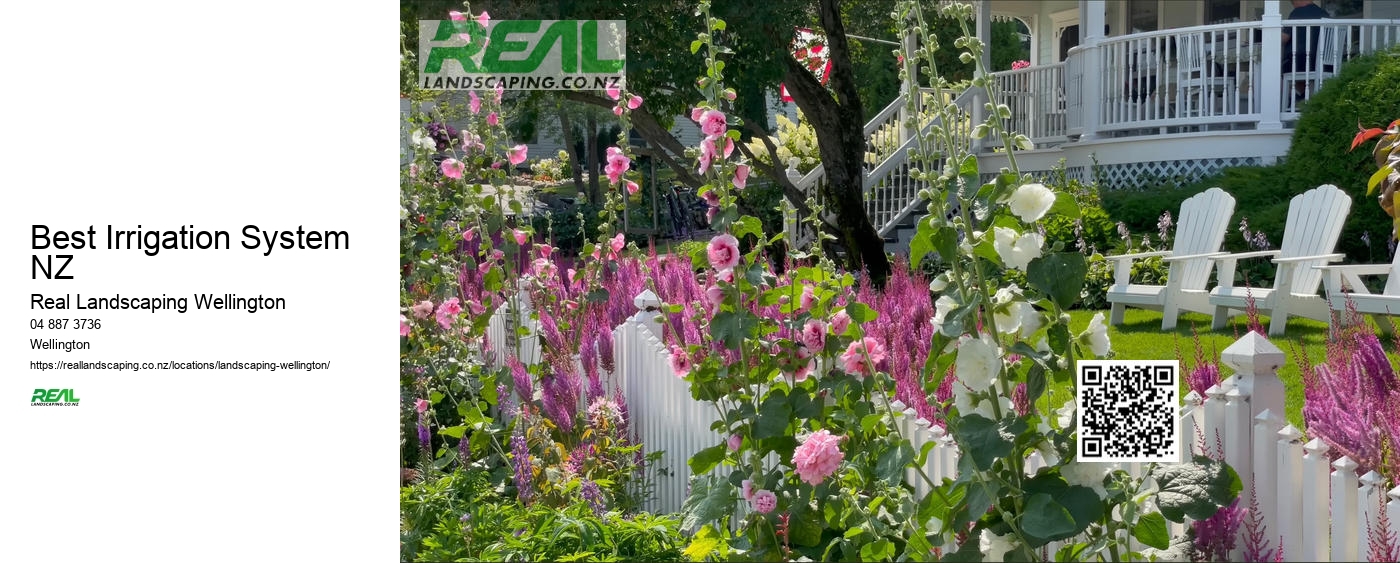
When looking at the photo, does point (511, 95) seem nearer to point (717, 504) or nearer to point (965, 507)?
point (717, 504)

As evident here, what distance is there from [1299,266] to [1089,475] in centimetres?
556

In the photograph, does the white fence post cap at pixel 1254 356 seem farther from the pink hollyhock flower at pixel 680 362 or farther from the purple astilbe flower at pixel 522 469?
the purple astilbe flower at pixel 522 469

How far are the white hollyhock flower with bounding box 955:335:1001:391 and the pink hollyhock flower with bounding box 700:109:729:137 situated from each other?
100 cm

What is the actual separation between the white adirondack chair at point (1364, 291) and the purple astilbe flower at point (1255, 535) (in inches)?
162

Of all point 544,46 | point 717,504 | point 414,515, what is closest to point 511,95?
point 544,46

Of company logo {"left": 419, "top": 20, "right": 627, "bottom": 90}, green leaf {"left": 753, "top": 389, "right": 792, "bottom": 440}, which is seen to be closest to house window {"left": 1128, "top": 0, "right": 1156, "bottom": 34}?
company logo {"left": 419, "top": 20, "right": 627, "bottom": 90}

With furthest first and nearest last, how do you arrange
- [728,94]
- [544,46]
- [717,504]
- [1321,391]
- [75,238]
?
[544,46] < [75,238] < [728,94] < [717,504] < [1321,391]

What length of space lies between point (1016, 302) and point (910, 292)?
80.7 inches

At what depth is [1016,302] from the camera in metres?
1.82

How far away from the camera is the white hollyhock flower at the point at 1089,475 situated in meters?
1.81

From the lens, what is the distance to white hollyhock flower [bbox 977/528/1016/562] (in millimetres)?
1847

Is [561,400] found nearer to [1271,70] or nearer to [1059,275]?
[1059,275]

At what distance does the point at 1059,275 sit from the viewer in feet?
5.67

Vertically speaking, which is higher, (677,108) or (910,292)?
(677,108)
